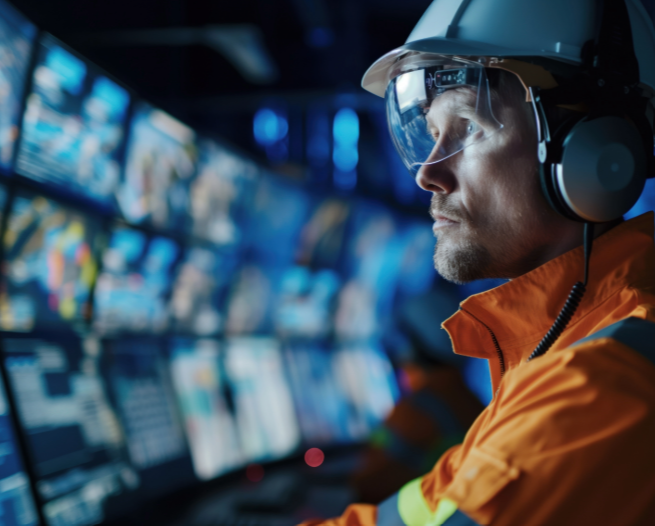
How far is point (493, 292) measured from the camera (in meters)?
0.82

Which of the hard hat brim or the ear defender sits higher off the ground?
the hard hat brim

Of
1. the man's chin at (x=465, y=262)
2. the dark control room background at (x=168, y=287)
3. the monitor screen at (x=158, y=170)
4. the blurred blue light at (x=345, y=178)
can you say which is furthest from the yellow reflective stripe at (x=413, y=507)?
the blurred blue light at (x=345, y=178)

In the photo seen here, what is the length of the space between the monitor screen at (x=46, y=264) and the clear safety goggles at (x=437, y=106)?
1.00 meters

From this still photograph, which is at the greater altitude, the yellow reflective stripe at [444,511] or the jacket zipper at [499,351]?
the jacket zipper at [499,351]

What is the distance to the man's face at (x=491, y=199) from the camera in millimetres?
838

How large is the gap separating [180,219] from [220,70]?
2.10 metres

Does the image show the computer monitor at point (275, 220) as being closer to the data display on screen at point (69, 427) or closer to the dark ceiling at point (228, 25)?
the dark ceiling at point (228, 25)

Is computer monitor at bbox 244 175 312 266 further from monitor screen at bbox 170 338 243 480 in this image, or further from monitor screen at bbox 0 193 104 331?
monitor screen at bbox 0 193 104 331

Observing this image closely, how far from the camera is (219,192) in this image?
2332 millimetres

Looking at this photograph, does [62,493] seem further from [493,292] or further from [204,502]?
[493,292]

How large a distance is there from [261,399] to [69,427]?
41.8 inches

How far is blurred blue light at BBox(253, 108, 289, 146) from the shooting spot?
4855 mm

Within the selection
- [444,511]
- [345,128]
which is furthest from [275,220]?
[345,128]

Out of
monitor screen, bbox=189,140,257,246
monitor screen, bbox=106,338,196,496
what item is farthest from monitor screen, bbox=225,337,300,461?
A: monitor screen, bbox=189,140,257,246
